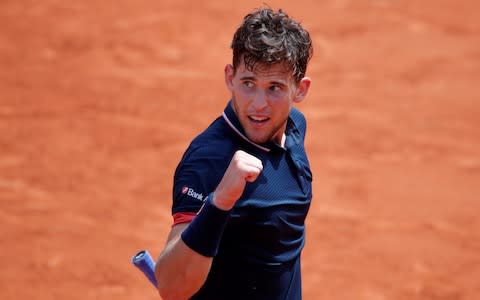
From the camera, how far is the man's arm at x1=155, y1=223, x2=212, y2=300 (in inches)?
99.2

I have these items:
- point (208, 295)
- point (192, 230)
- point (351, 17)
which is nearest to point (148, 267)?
point (208, 295)

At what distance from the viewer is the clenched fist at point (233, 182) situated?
2453mm

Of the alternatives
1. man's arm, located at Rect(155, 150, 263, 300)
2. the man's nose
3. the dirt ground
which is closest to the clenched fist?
man's arm, located at Rect(155, 150, 263, 300)

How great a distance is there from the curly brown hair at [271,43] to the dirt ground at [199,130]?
123 inches

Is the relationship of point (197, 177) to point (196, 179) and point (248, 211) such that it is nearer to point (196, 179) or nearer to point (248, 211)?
point (196, 179)

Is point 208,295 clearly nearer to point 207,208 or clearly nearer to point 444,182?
point 207,208

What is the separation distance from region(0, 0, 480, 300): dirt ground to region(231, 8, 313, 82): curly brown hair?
312 centimetres

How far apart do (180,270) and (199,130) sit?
5290 millimetres

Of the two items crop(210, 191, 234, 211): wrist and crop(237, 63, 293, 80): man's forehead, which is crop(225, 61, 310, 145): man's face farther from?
crop(210, 191, 234, 211): wrist

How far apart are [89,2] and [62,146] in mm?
3559

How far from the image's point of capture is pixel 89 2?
34.0ft

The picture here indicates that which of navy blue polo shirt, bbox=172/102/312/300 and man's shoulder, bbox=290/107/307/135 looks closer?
navy blue polo shirt, bbox=172/102/312/300

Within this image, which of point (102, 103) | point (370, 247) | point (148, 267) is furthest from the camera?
point (102, 103)

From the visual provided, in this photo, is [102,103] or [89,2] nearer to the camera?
[102,103]
